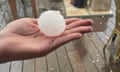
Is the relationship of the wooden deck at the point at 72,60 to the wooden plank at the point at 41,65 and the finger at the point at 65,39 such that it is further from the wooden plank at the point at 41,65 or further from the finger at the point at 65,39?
the finger at the point at 65,39

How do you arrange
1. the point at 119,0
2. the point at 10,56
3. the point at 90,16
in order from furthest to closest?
the point at 90,16 < the point at 119,0 < the point at 10,56

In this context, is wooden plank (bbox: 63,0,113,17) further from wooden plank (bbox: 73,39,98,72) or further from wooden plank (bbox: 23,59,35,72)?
wooden plank (bbox: 23,59,35,72)

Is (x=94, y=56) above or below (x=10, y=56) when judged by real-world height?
below

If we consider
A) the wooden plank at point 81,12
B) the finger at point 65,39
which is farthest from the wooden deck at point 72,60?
the finger at point 65,39

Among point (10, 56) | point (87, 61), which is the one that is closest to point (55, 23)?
point (10, 56)

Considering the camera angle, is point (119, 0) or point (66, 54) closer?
point (119, 0)

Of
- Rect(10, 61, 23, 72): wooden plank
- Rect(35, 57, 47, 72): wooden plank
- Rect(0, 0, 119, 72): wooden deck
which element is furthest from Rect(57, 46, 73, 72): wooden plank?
Rect(10, 61, 23, 72): wooden plank

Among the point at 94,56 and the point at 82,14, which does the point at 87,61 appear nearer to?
the point at 94,56
